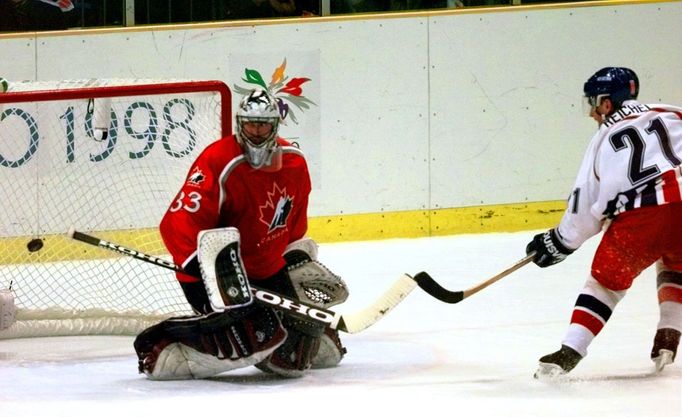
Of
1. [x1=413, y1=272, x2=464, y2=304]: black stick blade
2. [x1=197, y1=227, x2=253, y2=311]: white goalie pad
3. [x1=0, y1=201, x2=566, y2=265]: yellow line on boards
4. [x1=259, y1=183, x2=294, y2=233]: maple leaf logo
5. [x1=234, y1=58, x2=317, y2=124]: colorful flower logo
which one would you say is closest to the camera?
[x1=197, y1=227, x2=253, y2=311]: white goalie pad

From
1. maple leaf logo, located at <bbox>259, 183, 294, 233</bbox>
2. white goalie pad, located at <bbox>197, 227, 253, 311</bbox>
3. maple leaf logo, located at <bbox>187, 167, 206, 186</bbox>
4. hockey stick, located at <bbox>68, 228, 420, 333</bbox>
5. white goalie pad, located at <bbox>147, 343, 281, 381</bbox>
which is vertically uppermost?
maple leaf logo, located at <bbox>187, 167, 206, 186</bbox>

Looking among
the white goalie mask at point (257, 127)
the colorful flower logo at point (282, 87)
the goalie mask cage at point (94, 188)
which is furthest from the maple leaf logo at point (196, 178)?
the colorful flower logo at point (282, 87)

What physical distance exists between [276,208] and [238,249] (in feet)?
0.95

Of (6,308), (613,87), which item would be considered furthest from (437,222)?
(613,87)

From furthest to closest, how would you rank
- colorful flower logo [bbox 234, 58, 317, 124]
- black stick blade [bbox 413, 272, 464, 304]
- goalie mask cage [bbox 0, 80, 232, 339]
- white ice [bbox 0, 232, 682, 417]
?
1. colorful flower logo [bbox 234, 58, 317, 124]
2. goalie mask cage [bbox 0, 80, 232, 339]
3. black stick blade [bbox 413, 272, 464, 304]
4. white ice [bbox 0, 232, 682, 417]

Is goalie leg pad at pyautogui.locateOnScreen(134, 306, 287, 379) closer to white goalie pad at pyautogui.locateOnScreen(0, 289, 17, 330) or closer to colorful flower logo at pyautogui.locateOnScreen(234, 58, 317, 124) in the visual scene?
white goalie pad at pyautogui.locateOnScreen(0, 289, 17, 330)

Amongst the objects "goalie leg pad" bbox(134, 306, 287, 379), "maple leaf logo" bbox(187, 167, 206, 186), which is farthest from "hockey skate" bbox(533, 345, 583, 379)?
"maple leaf logo" bbox(187, 167, 206, 186)

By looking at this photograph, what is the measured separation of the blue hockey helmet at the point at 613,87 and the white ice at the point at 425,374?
0.77 metres

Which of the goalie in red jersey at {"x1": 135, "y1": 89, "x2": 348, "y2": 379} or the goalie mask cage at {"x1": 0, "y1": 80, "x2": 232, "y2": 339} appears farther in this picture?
the goalie mask cage at {"x1": 0, "y1": 80, "x2": 232, "y2": 339}

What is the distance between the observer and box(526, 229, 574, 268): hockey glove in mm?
3830

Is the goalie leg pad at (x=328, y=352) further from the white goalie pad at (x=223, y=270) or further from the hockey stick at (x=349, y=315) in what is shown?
the white goalie pad at (x=223, y=270)

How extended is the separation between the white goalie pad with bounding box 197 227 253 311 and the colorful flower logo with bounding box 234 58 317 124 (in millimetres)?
2788

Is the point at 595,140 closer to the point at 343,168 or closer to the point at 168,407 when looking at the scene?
the point at 168,407

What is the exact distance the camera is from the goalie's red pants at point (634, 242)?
369 centimetres
